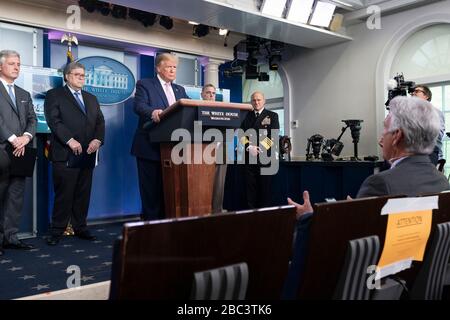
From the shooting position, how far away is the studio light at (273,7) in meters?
4.43

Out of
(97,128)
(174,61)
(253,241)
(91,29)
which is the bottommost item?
(253,241)

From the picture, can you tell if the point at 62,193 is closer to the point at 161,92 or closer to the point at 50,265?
the point at 50,265

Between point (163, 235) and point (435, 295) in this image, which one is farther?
point (435, 295)

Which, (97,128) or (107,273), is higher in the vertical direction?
(97,128)

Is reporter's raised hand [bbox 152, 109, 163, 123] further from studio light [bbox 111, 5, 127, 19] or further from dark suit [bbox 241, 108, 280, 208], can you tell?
studio light [bbox 111, 5, 127, 19]

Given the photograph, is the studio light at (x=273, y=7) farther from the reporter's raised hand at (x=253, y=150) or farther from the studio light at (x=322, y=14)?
the reporter's raised hand at (x=253, y=150)

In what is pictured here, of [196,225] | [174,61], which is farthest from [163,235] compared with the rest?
[174,61]

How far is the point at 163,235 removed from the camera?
58cm

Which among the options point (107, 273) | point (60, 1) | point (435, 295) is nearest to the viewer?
point (435, 295)

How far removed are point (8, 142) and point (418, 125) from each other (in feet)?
9.00

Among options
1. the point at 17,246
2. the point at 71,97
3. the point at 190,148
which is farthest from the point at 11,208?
the point at 190,148

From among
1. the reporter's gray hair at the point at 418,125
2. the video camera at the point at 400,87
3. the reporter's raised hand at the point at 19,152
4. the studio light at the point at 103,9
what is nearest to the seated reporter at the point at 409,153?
the reporter's gray hair at the point at 418,125
